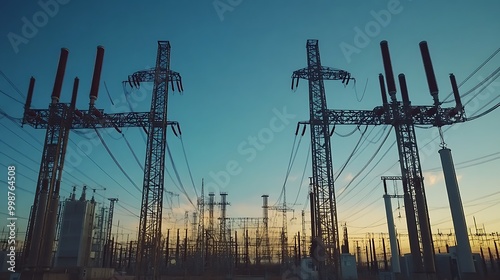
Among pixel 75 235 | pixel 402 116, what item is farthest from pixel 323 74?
pixel 75 235

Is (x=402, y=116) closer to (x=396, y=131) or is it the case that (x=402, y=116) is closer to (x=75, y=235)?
(x=396, y=131)

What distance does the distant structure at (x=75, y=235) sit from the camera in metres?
41.2

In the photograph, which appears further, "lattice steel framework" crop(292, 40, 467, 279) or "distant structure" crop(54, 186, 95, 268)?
"distant structure" crop(54, 186, 95, 268)

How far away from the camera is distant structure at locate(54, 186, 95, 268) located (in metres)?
41.2

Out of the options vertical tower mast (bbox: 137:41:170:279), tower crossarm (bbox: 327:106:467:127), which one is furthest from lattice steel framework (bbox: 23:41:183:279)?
tower crossarm (bbox: 327:106:467:127)

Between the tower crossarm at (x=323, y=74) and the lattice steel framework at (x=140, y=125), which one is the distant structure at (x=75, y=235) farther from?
the tower crossarm at (x=323, y=74)

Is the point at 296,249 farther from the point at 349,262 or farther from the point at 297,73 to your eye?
the point at 297,73

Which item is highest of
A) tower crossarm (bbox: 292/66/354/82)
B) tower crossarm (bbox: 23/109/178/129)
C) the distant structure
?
tower crossarm (bbox: 292/66/354/82)

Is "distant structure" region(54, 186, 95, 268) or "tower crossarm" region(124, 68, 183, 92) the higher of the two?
"tower crossarm" region(124, 68, 183, 92)

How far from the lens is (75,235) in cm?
4216

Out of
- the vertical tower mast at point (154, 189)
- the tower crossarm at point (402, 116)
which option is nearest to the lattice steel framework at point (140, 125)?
the vertical tower mast at point (154, 189)

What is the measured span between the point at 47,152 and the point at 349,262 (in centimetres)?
3964

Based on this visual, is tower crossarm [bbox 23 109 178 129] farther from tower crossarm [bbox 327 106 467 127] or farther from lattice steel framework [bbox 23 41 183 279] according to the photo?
tower crossarm [bbox 327 106 467 127]

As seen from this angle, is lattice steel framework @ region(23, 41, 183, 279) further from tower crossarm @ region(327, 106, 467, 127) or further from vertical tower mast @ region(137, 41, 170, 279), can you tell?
tower crossarm @ region(327, 106, 467, 127)
